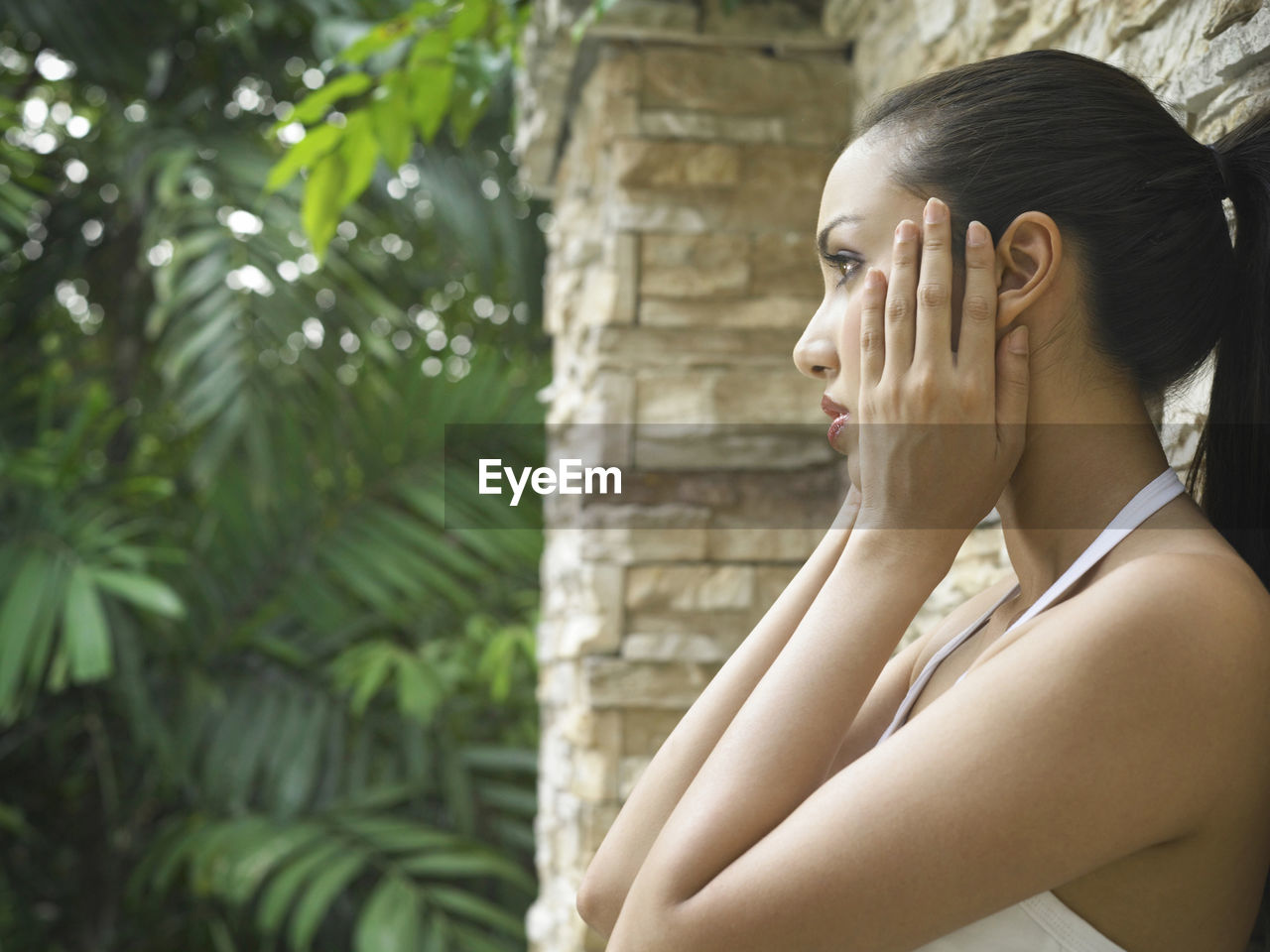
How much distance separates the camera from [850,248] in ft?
3.07

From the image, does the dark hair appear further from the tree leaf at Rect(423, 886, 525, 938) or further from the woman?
the tree leaf at Rect(423, 886, 525, 938)

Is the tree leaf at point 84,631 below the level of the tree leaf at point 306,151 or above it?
below

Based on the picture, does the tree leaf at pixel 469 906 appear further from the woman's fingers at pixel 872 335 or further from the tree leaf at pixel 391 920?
the woman's fingers at pixel 872 335

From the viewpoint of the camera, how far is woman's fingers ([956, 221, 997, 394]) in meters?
0.85

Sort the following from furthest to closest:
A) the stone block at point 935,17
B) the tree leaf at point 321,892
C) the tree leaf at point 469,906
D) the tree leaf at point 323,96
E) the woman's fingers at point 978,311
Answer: the tree leaf at point 469,906 → the tree leaf at point 321,892 → the tree leaf at point 323,96 → the stone block at point 935,17 → the woman's fingers at point 978,311

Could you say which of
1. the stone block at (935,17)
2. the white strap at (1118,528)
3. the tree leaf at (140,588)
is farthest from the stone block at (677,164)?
the tree leaf at (140,588)

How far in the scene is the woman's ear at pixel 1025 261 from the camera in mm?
864

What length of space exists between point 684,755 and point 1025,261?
0.49 m

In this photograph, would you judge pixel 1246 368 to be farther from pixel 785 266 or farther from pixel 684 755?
pixel 785 266

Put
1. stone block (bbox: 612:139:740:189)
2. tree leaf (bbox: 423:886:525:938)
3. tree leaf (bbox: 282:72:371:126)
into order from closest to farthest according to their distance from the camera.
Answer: tree leaf (bbox: 282:72:371:126) → stone block (bbox: 612:139:740:189) → tree leaf (bbox: 423:886:525:938)

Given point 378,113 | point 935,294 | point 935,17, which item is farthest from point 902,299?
point 378,113

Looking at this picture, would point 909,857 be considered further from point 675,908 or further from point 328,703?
point 328,703

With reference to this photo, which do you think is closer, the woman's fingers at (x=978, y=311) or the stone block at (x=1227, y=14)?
the woman's fingers at (x=978, y=311)

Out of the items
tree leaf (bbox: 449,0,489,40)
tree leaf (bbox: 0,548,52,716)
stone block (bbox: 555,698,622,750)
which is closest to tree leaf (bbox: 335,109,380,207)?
tree leaf (bbox: 449,0,489,40)
